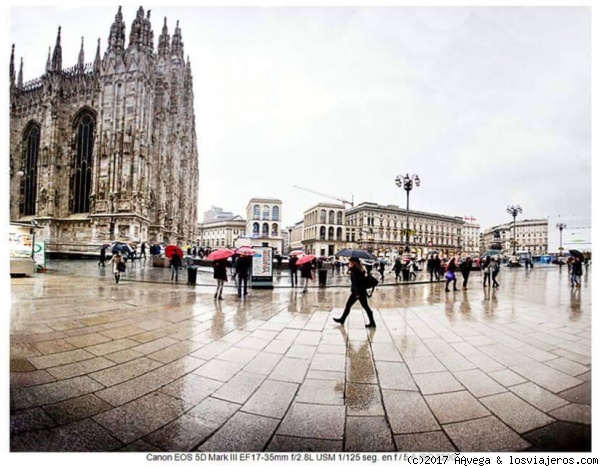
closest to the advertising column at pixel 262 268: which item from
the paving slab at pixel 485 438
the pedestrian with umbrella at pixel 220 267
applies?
the pedestrian with umbrella at pixel 220 267

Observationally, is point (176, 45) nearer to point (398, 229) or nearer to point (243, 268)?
→ point (243, 268)

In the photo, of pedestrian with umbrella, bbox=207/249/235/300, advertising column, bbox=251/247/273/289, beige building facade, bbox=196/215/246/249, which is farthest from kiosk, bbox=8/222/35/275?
beige building facade, bbox=196/215/246/249

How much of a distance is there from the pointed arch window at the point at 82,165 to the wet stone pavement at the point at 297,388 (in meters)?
26.3

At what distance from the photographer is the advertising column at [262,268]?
972cm

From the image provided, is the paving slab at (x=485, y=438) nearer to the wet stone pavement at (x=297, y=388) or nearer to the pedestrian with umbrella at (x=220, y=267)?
the wet stone pavement at (x=297, y=388)

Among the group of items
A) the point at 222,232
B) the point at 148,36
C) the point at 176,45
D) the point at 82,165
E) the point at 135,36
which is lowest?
the point at 222,232

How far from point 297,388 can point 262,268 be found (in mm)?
7923

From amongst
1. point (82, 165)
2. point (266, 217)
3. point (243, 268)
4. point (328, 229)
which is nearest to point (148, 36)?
point (82, 165)

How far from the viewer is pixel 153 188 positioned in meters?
27.0

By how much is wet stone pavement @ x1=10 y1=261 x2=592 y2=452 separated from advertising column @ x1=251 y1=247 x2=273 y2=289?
572cm

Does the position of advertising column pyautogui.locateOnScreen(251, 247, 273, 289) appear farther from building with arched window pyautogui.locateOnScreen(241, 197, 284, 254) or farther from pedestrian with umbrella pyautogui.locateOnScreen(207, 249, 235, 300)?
building with arched window pyautogui.locateOnScreen(241, 197, 284, 254)

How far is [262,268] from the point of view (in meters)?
9.92

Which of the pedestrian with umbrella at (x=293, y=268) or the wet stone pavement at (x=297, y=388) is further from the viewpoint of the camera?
the pedestrian with umbrella at (x=293, y=268)

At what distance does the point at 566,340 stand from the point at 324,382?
226 cm
